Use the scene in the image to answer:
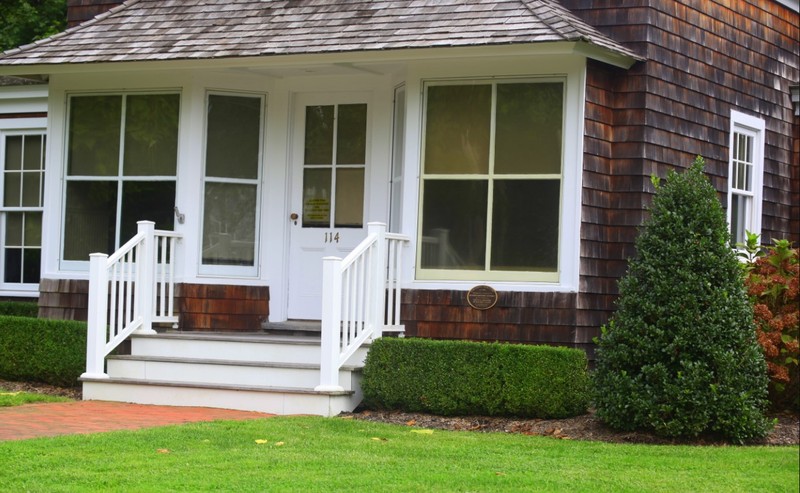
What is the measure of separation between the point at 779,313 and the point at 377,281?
330 cm

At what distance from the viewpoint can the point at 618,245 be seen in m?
10.6

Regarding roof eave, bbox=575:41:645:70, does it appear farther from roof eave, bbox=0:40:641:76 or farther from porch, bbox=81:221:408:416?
porch, bbox=81:221:408:416

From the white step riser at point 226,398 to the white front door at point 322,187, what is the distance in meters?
1.82

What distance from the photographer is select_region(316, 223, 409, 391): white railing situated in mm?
9688

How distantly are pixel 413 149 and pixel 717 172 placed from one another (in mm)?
3264

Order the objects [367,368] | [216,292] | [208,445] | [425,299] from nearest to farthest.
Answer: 1. [208,445]
2. [367,368]
3. [425,299]
4. [216,292]

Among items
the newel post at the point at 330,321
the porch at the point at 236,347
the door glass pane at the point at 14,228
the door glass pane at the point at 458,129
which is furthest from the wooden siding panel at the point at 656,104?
the door glass pane at the point at 14,228

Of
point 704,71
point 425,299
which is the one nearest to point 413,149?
point 425,299

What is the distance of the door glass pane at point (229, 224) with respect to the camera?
11.6 metres

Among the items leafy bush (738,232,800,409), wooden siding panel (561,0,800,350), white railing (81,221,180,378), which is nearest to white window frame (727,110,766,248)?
wooden siding panel (561,0,800,350)

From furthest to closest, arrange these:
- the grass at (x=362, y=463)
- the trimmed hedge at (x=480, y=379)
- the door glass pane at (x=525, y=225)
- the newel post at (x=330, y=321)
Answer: the door glass pane at (x=525, y=225) < the newel post at (x=330, y=321) < the trimmed hedge at (x=480, y=379) < the grass at (x=362, y=463)

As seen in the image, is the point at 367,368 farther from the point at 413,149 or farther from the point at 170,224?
the point at 170,224

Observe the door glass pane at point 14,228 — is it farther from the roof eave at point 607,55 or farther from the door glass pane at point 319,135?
the roof eave at point 607,55

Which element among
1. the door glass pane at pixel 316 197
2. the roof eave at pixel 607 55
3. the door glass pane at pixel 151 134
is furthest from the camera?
the door glass pane at pixel 316 197
